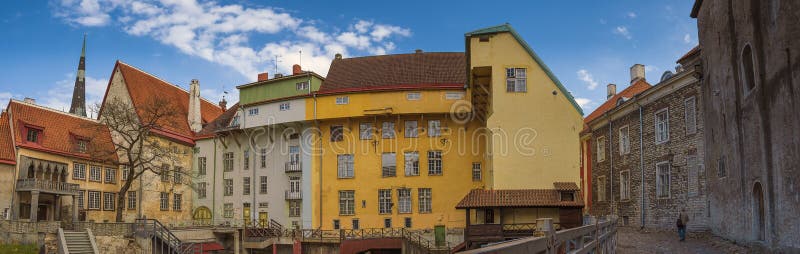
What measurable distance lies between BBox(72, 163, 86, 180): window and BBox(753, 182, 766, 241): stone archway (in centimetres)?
3609

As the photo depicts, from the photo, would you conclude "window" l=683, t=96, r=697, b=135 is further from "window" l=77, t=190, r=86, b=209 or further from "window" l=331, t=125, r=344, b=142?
"window" l=77, t=190, r=86, b=209

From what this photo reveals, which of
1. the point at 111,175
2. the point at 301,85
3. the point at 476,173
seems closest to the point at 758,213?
the point at 476,173

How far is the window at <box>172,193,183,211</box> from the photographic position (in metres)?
46.4

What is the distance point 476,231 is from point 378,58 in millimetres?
19134

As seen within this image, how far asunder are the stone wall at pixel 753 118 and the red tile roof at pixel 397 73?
1875 centimetres

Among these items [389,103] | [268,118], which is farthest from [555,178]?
[268,118]

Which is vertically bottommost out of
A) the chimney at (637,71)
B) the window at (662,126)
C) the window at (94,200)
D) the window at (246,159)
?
the window at (94,200)

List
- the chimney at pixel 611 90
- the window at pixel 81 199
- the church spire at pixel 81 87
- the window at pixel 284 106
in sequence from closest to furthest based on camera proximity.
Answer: the window at pixel 81 199 < the window at pixel 284 106 < the chimney at pixel 611 90 < the church spire at pixel 81 87

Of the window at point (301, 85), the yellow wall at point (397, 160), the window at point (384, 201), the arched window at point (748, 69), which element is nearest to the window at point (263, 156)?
the yellow wall at point (397, 160)

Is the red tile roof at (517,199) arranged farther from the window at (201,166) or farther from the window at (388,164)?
the window at (201,166)

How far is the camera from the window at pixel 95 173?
4122 centimetres

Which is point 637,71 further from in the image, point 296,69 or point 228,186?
point 228,186

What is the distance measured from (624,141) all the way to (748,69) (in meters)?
15.1

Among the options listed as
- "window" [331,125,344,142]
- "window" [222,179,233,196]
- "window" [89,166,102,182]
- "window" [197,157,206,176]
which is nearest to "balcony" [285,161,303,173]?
"window" [331,125,344,142]
